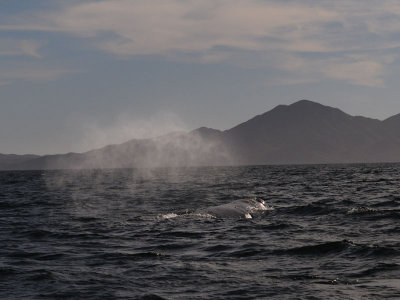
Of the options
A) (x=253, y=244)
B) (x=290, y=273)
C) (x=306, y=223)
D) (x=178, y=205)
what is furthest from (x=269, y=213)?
(x=290, y=273)

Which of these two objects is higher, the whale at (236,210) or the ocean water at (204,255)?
the whale at (236,210)

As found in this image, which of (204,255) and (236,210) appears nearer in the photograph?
(204,255)

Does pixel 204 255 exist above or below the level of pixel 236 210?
below

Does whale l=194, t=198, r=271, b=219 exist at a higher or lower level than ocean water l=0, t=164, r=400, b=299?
higher

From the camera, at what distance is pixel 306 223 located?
23.7 meters

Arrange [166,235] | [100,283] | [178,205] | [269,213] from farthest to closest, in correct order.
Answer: [178,205]
[269,213]
[166,235]
[100,283]

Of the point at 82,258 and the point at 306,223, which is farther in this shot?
the point at 306,223

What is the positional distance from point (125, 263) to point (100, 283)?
7.92 feet

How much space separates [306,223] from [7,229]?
42.0 ft

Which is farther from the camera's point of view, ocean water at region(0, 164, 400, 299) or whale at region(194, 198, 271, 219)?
whale at region(194, 198, 271, 219)

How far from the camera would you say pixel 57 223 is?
25.5 m

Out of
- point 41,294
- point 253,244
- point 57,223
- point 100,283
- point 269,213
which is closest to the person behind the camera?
point 41,294

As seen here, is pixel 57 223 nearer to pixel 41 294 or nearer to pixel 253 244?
pixel 253 244

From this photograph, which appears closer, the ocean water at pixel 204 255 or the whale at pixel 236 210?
the ocean water at pixel 204 255
